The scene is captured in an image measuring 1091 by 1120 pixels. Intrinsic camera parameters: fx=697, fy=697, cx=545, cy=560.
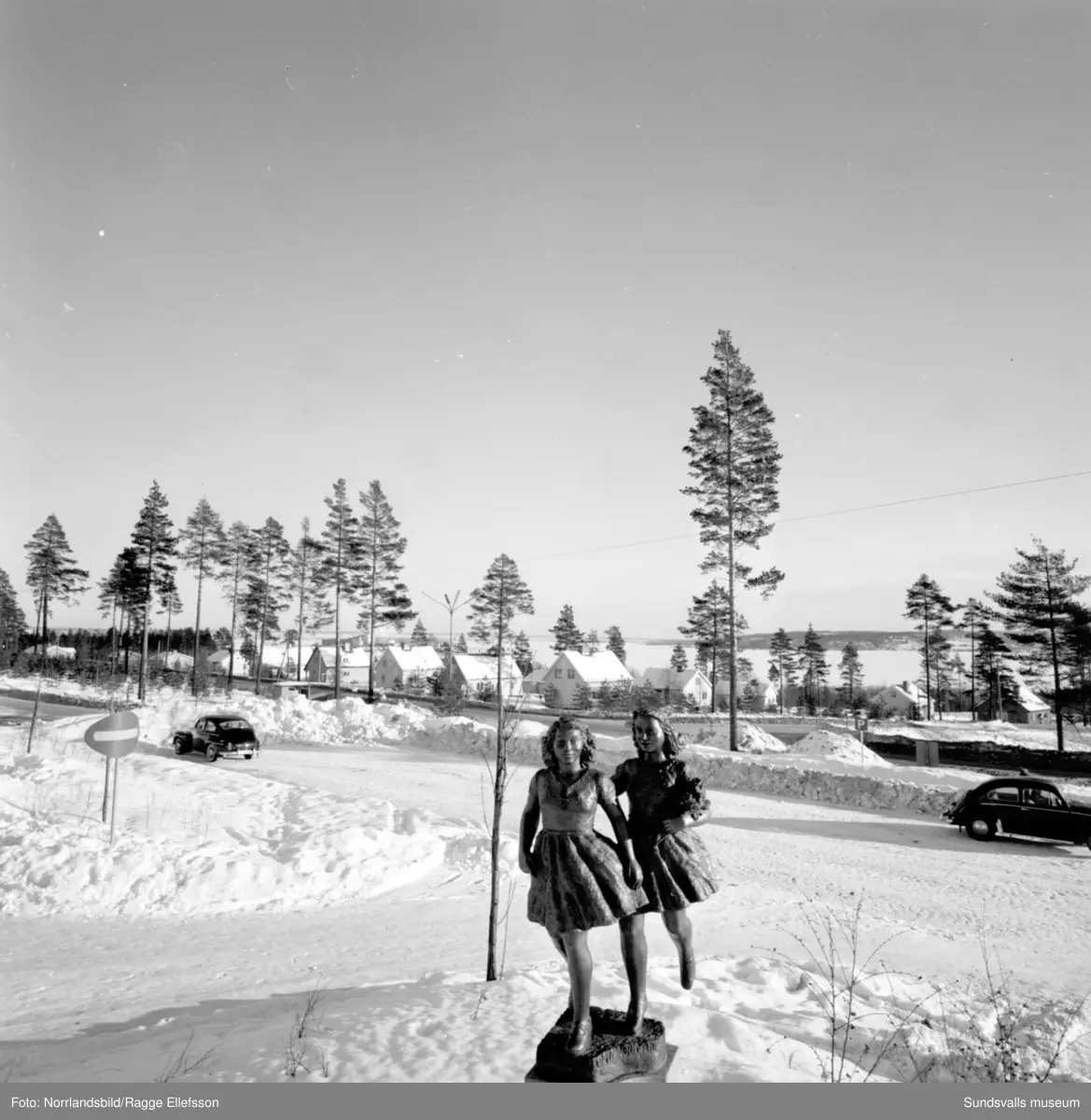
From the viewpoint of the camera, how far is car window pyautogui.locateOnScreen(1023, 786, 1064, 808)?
13.3m

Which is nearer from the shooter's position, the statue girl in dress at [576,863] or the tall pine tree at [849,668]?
the statue girl in dress at [576,863]

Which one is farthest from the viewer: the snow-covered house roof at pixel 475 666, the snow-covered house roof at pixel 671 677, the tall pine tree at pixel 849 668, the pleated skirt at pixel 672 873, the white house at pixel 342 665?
the white house at pixel 342 665

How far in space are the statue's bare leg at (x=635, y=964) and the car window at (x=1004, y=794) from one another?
1258 cm

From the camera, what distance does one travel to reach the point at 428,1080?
12.5 ft

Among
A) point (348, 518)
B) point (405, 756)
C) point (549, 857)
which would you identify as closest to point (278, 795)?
point (405, 756)

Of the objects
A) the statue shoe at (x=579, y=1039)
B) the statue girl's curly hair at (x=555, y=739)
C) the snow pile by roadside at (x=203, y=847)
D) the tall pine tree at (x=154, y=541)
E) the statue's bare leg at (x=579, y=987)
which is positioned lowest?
the snow pile by roadside at (x=203, y=847)

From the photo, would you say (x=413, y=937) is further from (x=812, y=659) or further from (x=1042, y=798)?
(x=812, y=659)

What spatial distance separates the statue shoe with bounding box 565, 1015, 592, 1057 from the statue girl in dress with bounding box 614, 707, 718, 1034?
349mm

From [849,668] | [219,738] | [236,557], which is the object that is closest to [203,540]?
[236,557]

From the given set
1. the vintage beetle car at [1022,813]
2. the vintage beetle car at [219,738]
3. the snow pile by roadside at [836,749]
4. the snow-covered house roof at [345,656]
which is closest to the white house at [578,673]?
the snow-covered house roof at [345,656]

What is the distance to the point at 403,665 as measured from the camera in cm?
6969

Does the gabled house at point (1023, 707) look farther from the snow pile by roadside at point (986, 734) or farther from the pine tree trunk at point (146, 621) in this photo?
the pine tree trunk at point (146, 621)

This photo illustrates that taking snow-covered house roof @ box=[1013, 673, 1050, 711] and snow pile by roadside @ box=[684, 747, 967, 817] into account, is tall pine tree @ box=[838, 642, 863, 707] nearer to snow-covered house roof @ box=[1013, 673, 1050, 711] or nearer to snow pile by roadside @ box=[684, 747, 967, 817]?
snow-covered house roof @ box=[1013, 673, 1050, 711]

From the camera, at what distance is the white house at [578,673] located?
207 feet
